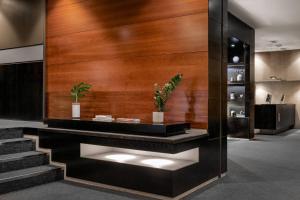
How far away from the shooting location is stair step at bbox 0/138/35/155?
4.54 meters

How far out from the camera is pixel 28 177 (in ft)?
13.2

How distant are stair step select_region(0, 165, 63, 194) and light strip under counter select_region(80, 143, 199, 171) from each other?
1.62 feet

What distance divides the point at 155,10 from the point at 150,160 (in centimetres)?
208

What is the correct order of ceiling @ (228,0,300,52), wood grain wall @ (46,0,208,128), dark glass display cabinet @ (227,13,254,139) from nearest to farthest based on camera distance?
wood grain wall @ (46,0,208,128), ceiling @ (228,0,300,52), dark glass display cabinet @ (227,13,254,139)

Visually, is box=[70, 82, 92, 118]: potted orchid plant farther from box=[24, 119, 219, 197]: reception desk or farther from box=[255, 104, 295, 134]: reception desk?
box=[255, 104, 295, 134]: reception desk

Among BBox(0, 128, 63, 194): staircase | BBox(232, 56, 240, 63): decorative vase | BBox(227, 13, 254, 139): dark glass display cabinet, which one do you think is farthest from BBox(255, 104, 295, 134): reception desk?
BBox(0, 128, 63, 194): staircase

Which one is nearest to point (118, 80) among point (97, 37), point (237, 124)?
point (97, 37)

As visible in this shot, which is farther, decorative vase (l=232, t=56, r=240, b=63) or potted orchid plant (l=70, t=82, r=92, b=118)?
decorative vase (l=232, t=56, r=240, b=63)

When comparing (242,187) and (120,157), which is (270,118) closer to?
(242,187)

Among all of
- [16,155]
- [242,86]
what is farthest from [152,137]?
[242,86]

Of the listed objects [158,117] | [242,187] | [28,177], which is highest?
[158,117]

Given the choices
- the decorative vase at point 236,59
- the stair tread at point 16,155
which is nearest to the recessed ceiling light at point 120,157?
the stair tread at point 16,155

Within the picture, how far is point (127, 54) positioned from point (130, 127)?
1.37m

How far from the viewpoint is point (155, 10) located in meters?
4.50
